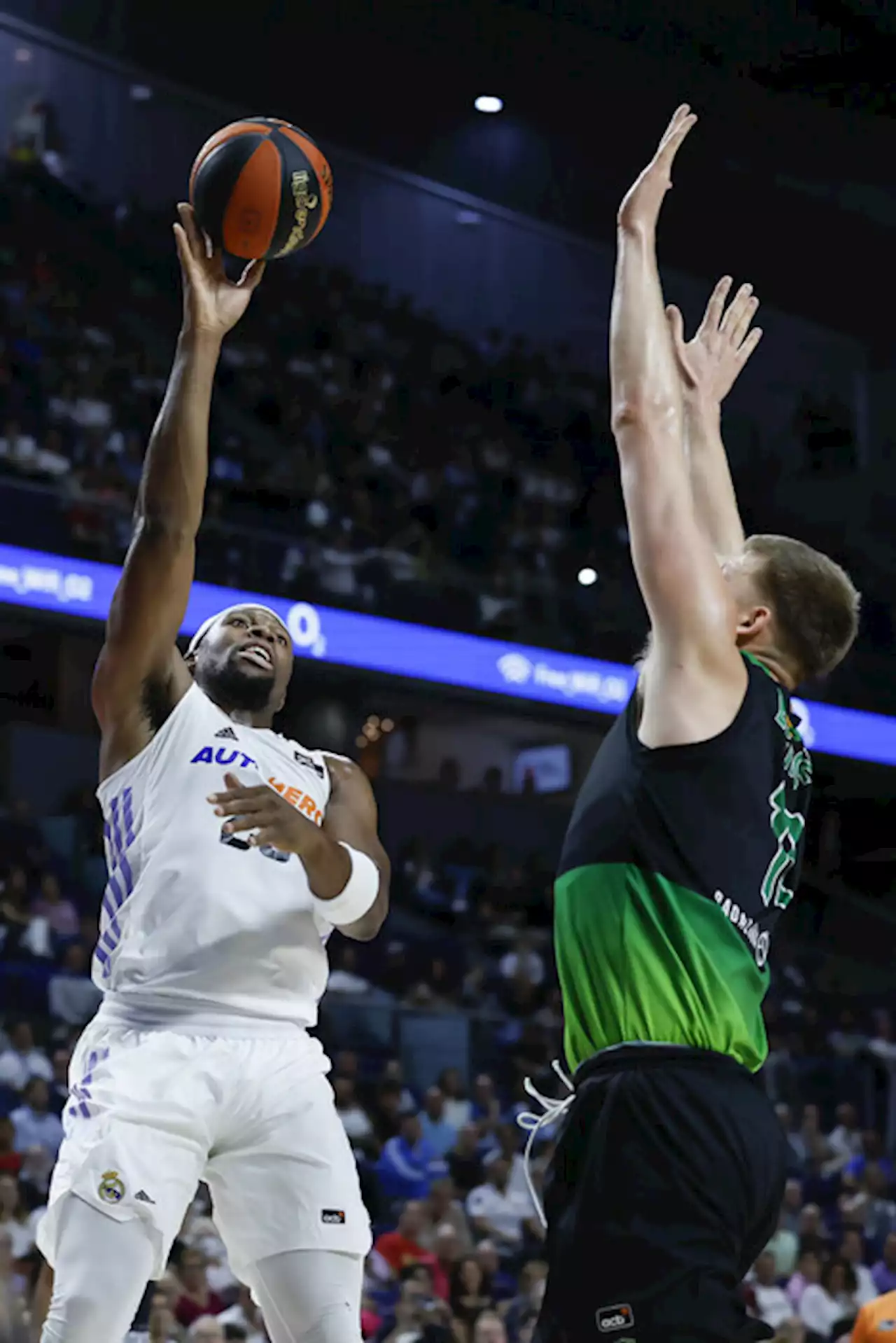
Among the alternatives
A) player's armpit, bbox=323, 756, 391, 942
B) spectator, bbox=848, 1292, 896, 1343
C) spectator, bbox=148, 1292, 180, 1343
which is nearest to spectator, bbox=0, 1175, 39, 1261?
spectator, bbox=148, 1292, 180, 1343

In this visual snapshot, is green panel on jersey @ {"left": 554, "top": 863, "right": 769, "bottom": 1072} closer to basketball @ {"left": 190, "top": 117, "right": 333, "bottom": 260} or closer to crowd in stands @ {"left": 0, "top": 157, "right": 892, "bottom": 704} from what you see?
basketball @ {"left": 190, "top": 117, "right": 333, "bottom": 260}

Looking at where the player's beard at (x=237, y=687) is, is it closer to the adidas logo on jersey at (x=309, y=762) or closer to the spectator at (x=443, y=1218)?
the adidas logo on jersey at (x=309, y=762)

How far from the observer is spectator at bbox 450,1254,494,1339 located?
A: 370 inches

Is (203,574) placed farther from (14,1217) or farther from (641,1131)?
(641,1131)

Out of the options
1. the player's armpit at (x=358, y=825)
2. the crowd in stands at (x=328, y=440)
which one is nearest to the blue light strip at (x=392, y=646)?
the crowd in stands at (x=328, y=440)

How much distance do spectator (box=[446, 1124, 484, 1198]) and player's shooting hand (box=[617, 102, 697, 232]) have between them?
8926 mm

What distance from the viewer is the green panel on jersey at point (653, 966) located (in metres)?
2.69

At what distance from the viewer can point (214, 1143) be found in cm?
370

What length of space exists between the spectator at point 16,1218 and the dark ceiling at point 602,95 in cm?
971

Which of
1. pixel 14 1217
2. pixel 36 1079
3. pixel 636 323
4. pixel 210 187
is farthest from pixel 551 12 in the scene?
pixel 636 323

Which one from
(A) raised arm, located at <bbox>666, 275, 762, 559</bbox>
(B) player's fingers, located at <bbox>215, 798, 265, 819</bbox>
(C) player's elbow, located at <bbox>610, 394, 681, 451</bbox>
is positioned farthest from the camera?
(B) player's fingers, located at <bbox>215, 798, 265, 819</bbox>

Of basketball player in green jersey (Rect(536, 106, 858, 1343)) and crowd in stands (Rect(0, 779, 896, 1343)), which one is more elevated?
basketball player in green jersey (Rect(536, 106, 858, 1343))

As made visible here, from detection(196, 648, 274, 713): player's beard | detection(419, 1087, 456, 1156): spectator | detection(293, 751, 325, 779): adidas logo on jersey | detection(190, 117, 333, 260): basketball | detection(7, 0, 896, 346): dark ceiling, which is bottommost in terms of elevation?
detection(419, 1087, 456, 1156): spectator

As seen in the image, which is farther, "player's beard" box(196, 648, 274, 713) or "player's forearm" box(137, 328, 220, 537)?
"player's beard" box(196, 648, 274, 713)
